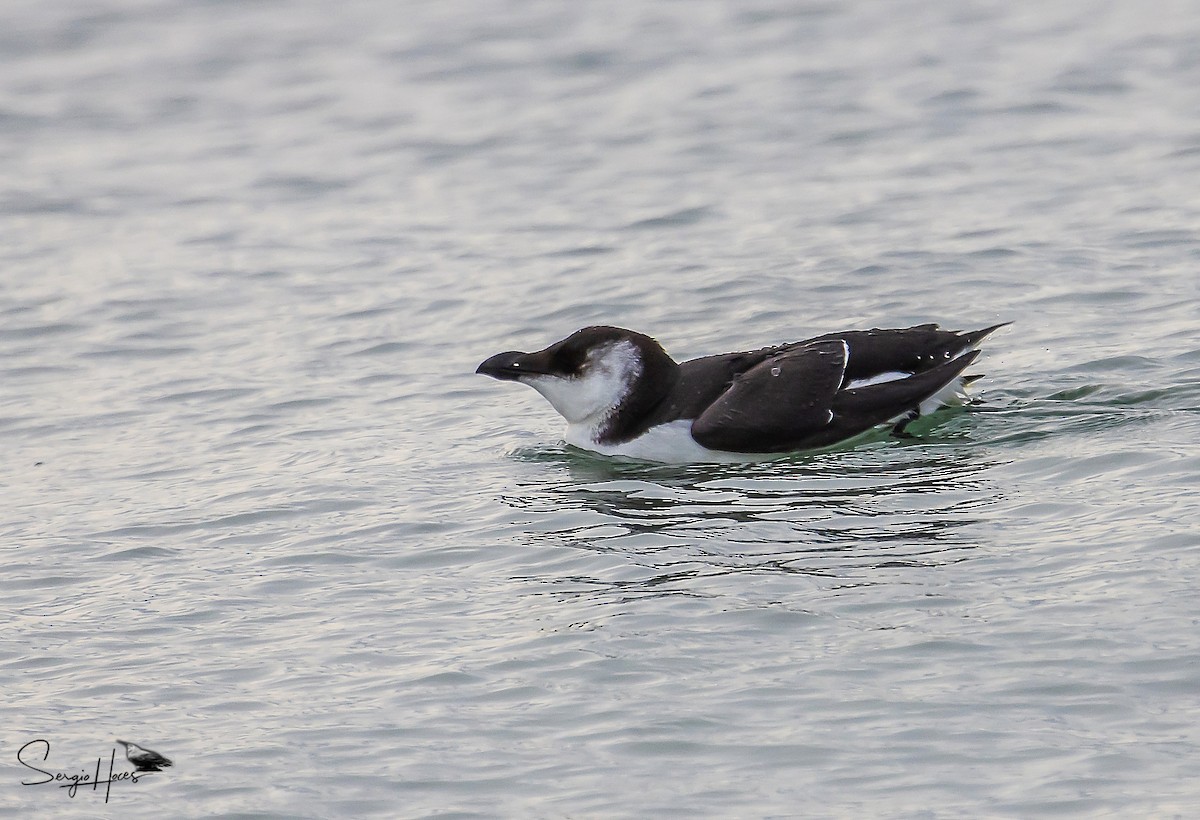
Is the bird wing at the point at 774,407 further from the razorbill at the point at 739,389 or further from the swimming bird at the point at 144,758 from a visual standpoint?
the swimming bird at the point at 144,758

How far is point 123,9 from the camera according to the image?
841 inches

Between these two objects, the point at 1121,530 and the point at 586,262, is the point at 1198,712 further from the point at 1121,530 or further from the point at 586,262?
the point at 586,262

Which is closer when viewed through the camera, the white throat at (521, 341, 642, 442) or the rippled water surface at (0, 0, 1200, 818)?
the rippled water surface at (0, 0, 1200, 818)

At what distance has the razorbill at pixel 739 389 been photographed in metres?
9.11

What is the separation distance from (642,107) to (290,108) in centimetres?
378

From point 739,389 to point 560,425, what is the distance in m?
1.49

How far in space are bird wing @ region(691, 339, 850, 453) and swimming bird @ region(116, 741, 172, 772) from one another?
148 inches

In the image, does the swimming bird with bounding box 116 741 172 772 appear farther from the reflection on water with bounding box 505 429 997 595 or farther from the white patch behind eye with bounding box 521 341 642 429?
the white patch behind eye with bounding box 521 341 642 429

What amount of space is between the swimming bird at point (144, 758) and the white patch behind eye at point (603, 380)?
390 cm

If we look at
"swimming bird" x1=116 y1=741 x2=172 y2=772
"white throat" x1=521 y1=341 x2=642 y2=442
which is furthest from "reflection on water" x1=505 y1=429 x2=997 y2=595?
"swimming bird" x1=116 y1=741 x2=172 y2=772

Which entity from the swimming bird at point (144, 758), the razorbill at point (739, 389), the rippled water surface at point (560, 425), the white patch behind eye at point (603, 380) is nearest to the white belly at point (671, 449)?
the razorbill at point (739, 389)

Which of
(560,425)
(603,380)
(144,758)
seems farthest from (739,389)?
(144,758)

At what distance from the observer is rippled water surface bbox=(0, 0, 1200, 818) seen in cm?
595

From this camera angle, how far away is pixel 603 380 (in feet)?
31.5
